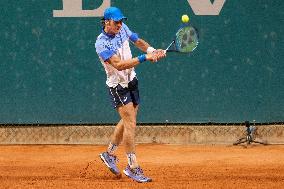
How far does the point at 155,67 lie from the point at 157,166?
2.01 m

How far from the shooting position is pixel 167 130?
38.6 ft

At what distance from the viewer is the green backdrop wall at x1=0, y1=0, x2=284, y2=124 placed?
37.7 ft

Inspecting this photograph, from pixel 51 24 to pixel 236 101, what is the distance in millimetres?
2838

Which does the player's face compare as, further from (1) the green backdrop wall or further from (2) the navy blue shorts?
(1) the green backdrop wall

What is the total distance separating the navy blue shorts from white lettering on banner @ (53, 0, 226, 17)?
9.01 ft

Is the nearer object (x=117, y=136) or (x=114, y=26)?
(x=114, y=26)

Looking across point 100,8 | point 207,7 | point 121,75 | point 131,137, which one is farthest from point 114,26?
point 207,7

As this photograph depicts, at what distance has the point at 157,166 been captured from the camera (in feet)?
33.0

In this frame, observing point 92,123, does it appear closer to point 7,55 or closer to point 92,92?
point 92,92

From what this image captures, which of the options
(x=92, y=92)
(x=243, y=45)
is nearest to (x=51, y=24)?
(x=92, y=92)

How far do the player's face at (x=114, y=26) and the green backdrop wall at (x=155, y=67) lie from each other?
9.23ft

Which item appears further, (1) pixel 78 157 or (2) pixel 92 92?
(2) pixel 92 92

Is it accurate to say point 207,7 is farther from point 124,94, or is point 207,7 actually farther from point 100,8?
point 124,94

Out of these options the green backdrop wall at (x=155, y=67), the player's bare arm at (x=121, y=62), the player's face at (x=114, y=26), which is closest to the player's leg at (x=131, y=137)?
the player's bare arm at (x=121, y=62)
